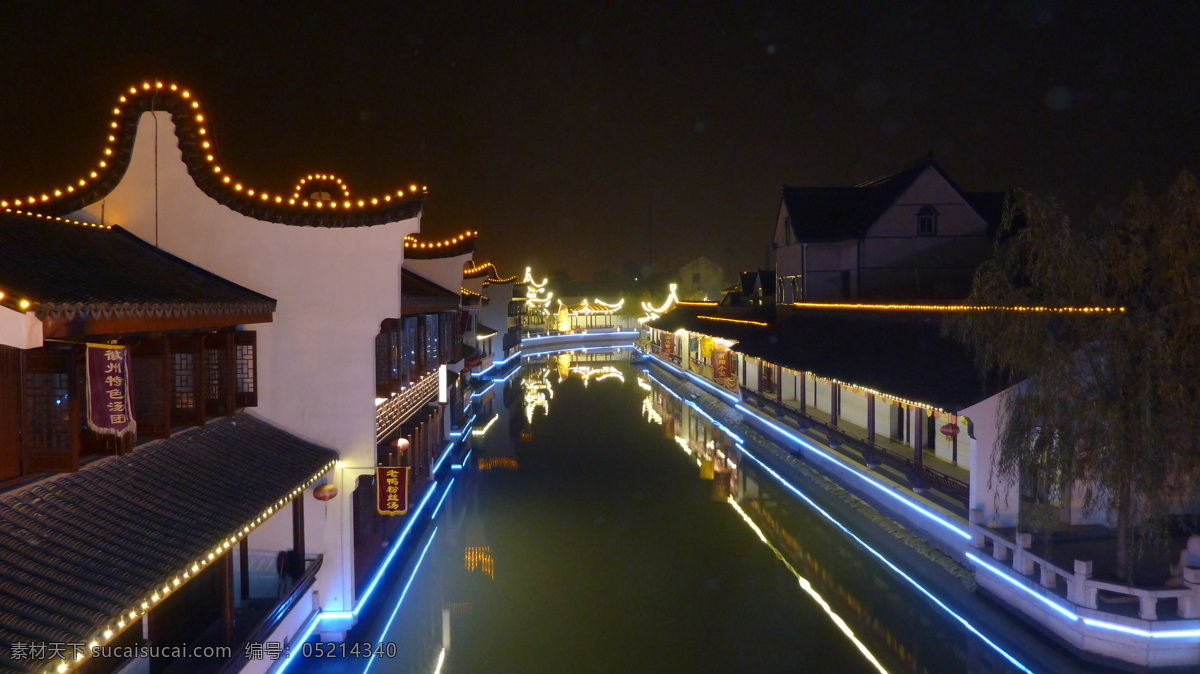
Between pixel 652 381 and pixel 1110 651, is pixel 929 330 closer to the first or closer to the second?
pixel 1110 651

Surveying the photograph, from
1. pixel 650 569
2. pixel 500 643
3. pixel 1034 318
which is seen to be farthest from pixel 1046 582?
pixel 500 643

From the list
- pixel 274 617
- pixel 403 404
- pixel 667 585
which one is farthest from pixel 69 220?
pixel 667 585

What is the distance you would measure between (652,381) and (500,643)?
33907 millimetres

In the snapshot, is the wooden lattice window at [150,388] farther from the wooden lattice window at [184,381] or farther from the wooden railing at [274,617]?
the wooden railing at [274,617]

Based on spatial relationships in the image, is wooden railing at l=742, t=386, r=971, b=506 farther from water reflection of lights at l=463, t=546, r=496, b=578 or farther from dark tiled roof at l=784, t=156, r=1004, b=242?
dark tiled roof at l=784, t=156, r=1004, b=242

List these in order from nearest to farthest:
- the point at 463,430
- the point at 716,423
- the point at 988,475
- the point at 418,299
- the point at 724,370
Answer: the point at 988,475 → the point at 418,299 → the point at 463,430 → the point at 716,423 → the point at 724,370

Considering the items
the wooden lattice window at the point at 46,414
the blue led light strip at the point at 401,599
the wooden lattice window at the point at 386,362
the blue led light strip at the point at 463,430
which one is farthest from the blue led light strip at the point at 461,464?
the wooden lattice window at the point at 46,414

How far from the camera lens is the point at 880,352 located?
17.5 m

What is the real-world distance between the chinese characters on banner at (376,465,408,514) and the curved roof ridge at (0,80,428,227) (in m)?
3.60

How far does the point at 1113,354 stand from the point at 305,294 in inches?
383

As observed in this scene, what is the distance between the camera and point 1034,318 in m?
9.93

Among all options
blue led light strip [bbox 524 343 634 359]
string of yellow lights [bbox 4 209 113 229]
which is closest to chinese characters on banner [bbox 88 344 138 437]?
string of yellow lights [bbox 4 209 113 229]

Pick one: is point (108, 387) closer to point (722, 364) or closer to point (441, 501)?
point (441, 501)

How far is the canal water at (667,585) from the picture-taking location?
9.98m
